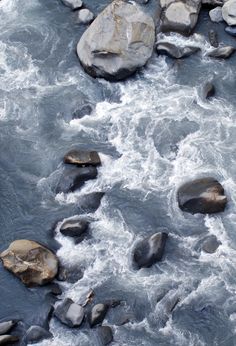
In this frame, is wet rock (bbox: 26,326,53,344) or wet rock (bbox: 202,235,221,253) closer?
wet rock (bbox: 26,326,53,344)

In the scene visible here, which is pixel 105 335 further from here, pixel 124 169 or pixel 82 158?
pixel 82 158

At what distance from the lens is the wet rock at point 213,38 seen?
682 inches

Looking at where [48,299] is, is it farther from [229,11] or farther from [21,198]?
[229,11]

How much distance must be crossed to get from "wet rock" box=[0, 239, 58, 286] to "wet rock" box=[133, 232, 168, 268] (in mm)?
1860

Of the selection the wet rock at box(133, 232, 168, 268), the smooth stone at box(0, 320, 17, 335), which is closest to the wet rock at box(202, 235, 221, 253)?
the wet rock at box(133, 232, 168, 268)

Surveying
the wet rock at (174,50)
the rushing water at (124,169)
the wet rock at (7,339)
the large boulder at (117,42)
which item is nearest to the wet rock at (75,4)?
the rushing water at (124,169)

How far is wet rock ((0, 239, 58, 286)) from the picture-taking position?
1285 cm

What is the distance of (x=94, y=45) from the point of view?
650 inches

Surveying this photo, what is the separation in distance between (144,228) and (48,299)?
279cm

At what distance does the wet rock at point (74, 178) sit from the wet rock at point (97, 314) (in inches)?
127

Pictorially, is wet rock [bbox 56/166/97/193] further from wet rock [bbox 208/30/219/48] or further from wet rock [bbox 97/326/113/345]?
wet rock [bbox 208/30/219/48]

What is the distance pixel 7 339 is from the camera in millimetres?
12094

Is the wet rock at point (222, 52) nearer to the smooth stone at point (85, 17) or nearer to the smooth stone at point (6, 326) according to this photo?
the smooth stone at point (85, 17)

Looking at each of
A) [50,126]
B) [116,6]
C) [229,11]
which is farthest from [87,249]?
[229,11]
